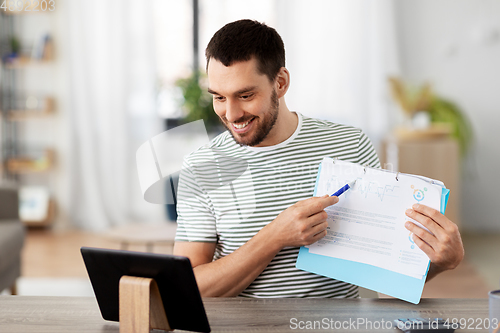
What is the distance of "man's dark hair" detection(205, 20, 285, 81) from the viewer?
1188mm

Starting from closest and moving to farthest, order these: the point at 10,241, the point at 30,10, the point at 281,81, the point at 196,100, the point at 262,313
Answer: the point at 262,313 → the point at 281,81 → the point at 10,241 → the point at 196,100 → the point at 30,10

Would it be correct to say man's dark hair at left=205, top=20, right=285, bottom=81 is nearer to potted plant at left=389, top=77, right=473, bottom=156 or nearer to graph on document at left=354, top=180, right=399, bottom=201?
graph on document at left=354, top=180, right=399, bottom=201

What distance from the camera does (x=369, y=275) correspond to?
1067 mm

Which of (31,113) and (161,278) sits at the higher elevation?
(161,278)

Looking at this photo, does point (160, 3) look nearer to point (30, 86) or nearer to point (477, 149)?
point (30, 86)

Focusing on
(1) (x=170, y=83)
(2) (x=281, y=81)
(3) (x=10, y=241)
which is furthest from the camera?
(1) (x=170, y=83)

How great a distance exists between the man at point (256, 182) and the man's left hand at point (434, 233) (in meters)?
0.04

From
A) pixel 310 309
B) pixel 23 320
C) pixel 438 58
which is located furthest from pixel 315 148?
pixel 438 58

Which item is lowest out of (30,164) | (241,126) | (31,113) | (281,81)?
(30,164)

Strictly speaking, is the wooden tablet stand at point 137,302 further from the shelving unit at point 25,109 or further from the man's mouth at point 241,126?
the shelving unit at point 25,109

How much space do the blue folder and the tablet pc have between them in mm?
333

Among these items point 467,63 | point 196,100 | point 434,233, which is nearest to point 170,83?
point 196,100

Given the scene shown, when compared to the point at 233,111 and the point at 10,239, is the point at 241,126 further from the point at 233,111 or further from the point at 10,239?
the point at 10,239

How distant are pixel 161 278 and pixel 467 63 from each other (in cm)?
397
